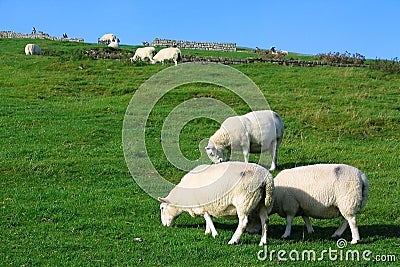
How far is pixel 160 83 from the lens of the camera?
2941 centimetres

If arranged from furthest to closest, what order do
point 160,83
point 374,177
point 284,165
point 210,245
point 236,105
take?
point 160,83 → point 236,105 → point 284,165 → point 374,177 → point 210,245

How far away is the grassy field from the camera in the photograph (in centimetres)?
950

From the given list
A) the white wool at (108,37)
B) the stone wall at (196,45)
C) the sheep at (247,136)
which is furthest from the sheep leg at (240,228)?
the white wool at (108,37)

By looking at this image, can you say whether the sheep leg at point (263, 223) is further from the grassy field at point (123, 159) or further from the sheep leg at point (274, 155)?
the sheep leg at point (274, 155)

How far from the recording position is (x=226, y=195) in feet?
32.7

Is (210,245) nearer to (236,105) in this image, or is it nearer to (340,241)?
(340,241)


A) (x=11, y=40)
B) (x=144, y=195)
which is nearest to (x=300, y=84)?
(x=144, y=195)

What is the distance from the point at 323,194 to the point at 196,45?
50.0m

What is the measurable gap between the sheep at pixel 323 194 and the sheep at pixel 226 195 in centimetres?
64

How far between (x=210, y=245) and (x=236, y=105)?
50.7 ft

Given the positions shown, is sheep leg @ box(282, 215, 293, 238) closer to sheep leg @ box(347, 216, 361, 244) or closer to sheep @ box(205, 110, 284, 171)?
sheep leg @ box(347, 216, 361, 244)

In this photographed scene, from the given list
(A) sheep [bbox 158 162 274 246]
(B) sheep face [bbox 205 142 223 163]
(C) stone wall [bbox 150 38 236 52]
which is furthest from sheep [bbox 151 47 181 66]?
(A) sheep [bbox 158 162 274 246]

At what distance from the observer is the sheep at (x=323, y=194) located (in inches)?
389

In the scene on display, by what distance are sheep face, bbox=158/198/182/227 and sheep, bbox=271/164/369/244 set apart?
5.86 ft
